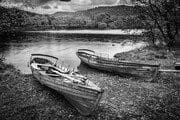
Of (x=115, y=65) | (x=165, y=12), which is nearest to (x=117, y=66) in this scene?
(x=115, y=65)

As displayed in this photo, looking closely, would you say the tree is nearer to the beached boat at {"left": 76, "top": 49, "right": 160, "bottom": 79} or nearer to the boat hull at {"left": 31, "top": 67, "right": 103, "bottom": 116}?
the beached boat at {"left": 76, "top": 49, "right": 160, "bottom": 79}

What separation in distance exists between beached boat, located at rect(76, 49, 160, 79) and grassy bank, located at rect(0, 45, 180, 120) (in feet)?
2.99

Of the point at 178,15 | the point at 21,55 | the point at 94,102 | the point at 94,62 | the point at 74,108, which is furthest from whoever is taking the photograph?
the point at 21,55

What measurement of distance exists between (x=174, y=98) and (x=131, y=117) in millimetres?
5277

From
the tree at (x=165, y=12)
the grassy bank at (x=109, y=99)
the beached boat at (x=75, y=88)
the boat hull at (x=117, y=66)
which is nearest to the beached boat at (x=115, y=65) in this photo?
the boat hull at (x=117, y=66)

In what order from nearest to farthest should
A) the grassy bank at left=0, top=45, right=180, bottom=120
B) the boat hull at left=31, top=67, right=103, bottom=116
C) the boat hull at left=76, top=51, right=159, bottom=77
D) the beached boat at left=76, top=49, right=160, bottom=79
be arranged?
the boat hull at left=31, top=67, right=103, bottom=116 < the grassy bank at left=0, top=45, right=180, bottom=120 < the boat hull at left=76, top=51, right=159, bottom=77 < the beached boat at left=76, top=49, right=160, bottom=79

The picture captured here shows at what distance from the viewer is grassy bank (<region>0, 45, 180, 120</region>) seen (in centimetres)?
1788

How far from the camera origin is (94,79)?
85.1 feet

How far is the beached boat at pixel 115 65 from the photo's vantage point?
24.8m

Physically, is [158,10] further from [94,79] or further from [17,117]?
[17,117]

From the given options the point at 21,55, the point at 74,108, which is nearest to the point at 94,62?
the point at 74,108

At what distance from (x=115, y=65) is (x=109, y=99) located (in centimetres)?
719

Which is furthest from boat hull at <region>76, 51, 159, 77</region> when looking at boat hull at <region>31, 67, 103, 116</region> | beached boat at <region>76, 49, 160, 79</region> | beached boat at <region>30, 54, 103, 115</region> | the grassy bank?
boat hull at <region>31, 67, 103, 116</region>

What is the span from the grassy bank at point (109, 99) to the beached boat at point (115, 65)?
913 mm
